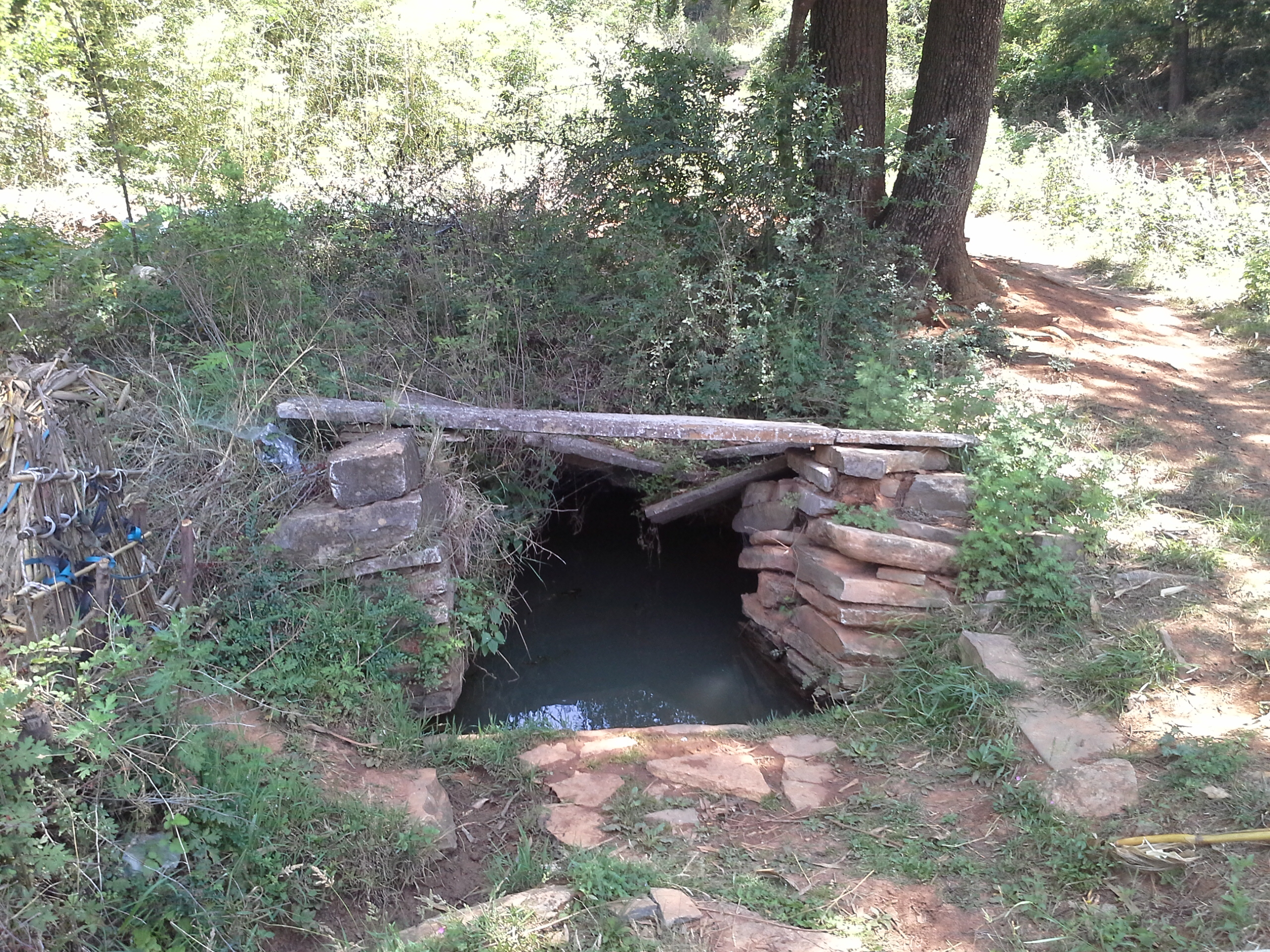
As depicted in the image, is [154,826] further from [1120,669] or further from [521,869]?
[1120,669]

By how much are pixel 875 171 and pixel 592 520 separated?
3.92 m

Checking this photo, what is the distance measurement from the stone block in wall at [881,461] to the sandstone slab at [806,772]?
1849 millimetres

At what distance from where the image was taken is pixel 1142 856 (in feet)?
10.9

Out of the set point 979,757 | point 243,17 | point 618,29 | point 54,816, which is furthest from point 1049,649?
point 618,29

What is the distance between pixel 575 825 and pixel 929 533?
278 centimetres

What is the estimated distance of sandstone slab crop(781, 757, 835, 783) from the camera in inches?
169

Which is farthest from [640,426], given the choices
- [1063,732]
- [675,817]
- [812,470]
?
[1063,732]

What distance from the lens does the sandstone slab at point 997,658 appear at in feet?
14.8

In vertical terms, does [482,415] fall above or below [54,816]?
above

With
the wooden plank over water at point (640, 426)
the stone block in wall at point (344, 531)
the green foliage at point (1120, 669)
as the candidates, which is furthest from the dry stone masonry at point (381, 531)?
the green foliage at point (1120, 669)

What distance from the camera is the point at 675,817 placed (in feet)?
12.9

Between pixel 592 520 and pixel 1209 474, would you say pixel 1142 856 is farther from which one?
pixel 592 520

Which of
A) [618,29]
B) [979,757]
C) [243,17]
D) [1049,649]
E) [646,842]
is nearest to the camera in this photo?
[646,842]

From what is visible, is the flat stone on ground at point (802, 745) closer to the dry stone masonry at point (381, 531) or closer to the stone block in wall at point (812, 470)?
the stone block in wall at point (812, 470)
